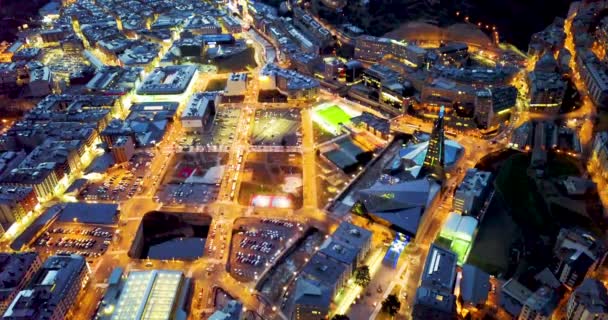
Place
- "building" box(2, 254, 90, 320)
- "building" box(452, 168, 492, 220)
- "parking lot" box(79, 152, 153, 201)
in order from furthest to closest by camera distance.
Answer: "parking lot" box(79, 152, 153, 201) → "building" box(452, 168, 492, 220) → "building" box(2, 254, 90, 320)

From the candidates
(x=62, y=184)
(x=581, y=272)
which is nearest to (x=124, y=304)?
(x=62, y=184)

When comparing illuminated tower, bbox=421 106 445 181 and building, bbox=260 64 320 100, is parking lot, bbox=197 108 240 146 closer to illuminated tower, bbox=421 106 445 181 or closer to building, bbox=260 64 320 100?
building, bbox=260 64 320 100

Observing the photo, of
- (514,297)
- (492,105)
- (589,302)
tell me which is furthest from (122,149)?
(589,302)

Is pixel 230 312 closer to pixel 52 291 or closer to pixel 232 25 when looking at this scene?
pixel 52 291

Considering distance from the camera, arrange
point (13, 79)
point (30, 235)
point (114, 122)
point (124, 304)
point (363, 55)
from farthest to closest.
→ point (363, 55)
point (13, 79)
point (114, 122)
point (30, 235)
point (124, 304)

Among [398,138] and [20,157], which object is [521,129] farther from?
[20,157]

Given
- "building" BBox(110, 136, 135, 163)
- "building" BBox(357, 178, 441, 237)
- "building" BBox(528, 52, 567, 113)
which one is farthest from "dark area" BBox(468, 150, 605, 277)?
"building" BBox(110, 136, 135, 163)
